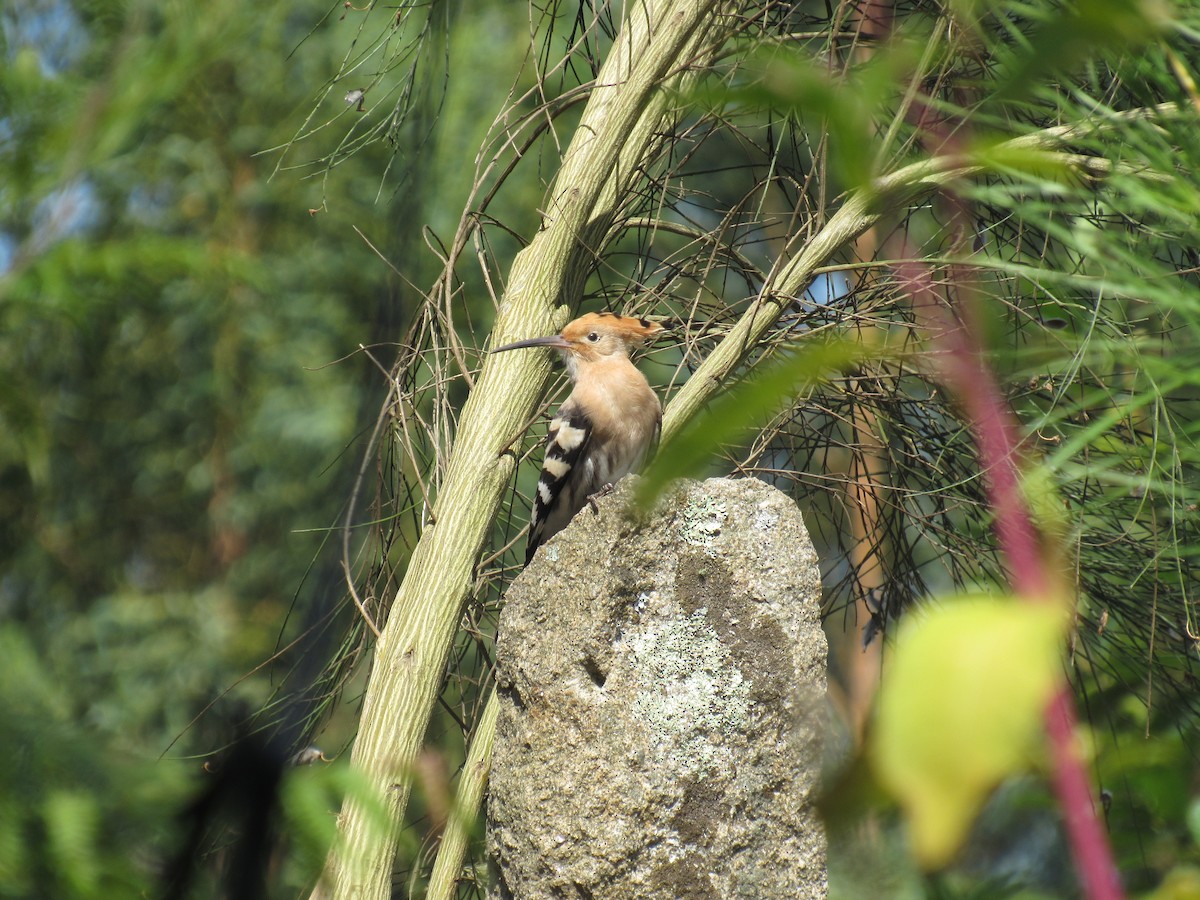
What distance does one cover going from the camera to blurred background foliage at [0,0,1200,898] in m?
0.92

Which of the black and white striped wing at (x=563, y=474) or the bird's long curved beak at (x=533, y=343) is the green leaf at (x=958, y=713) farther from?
the black and white striped wing at (x=563, y=474)

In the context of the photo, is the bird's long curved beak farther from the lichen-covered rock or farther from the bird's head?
the bird's head

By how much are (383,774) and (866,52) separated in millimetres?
2791

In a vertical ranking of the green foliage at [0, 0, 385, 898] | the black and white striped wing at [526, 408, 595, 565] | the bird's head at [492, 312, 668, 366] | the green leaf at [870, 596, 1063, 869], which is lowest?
the green foliage at [0, 0, 385, 898]

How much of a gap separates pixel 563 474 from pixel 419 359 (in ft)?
2.47

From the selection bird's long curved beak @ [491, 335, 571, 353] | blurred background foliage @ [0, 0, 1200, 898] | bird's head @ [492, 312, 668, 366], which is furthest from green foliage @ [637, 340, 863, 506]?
bird's head @ [492, 312, 668, 366]

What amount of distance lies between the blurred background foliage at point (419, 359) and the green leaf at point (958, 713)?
0.52ft

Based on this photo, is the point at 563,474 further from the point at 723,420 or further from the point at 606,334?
the point at 723,420

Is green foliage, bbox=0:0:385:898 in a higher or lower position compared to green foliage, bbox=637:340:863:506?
lower

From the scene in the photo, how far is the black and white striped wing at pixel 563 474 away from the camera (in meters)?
3.90

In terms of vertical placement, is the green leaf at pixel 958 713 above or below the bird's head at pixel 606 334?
above

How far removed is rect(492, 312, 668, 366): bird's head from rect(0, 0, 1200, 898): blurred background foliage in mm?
125

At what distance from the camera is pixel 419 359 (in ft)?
11.4

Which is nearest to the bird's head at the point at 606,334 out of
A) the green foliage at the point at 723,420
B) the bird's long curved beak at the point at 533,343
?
the bird's long curved beak at the point at 533,343
